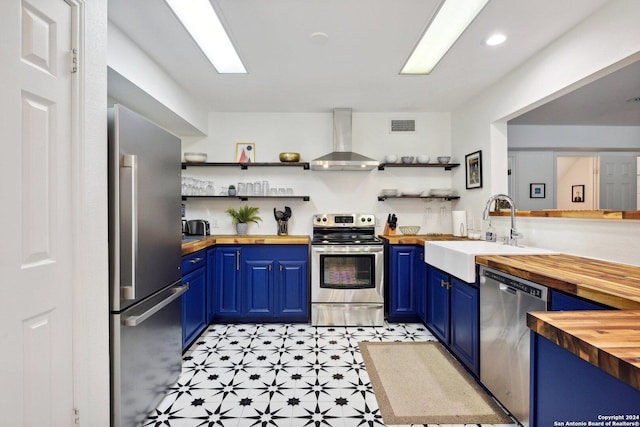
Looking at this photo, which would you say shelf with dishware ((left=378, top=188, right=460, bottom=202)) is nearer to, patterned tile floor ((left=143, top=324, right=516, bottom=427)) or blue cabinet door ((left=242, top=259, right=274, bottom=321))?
patterned tile floor ((left=143, top=324, right=516, bottom=427))

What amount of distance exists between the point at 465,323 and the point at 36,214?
2.51 meters

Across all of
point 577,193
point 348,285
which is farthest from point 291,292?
point 577,193

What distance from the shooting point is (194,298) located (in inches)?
100.0

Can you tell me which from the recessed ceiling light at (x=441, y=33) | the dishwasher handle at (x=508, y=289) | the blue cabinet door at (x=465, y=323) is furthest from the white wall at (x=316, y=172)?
the dishwasher handle at (x=508, y=289)

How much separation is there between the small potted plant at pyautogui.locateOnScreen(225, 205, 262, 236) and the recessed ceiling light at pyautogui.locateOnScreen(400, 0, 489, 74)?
7.47 ft

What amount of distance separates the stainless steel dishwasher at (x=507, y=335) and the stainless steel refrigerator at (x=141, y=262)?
201 cm

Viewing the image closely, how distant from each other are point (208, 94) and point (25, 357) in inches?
109

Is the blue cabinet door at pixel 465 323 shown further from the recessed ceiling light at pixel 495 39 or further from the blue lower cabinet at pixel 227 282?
the blue lower cabinet at pixel 227 282

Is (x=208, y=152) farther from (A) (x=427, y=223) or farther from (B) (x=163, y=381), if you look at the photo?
(A) (x=427, y=223)

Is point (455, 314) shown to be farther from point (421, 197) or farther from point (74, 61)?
point (74, 61)

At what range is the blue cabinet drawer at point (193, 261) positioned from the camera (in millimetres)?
2341

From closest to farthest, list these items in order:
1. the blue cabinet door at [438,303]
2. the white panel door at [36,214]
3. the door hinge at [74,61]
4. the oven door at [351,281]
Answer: the white panel door at [36,214] < the door hinge at [74,61] < the blue cabinet door at [438,303] < the oven door at [351,281]

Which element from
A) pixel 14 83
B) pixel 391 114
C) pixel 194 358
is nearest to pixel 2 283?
pixel 14 83

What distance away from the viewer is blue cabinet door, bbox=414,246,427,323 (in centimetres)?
295
